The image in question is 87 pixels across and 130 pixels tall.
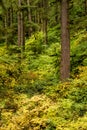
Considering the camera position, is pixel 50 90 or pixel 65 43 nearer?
pixel 50 90

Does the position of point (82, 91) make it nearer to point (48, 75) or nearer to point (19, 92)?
point (19, 92)

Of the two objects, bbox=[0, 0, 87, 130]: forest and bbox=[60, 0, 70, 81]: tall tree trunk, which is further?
→ bbox=[60, 0, 70, 81]: tall tree trunk

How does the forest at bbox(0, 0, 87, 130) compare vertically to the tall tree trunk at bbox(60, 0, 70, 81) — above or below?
below

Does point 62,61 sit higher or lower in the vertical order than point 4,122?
higher

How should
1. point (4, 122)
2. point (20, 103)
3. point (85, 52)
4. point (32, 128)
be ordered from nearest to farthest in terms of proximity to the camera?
point (32, 128) < point (4, 122) < point (20, 103) < point (85, 52)

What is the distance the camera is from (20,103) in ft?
36.5

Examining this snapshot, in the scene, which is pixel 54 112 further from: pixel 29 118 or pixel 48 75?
pixel 48 75

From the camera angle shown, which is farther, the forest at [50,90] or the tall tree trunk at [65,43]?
the tall tree trunk at [65,43]

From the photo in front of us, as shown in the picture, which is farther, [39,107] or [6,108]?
[6,108]

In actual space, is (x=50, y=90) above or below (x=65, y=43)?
below

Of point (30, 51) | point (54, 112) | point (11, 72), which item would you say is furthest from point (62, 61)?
point (30, 51)

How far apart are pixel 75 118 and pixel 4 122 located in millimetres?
2387

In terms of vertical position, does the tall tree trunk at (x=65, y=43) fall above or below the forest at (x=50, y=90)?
above

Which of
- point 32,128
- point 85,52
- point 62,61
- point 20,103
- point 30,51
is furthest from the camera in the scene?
point 30,51
